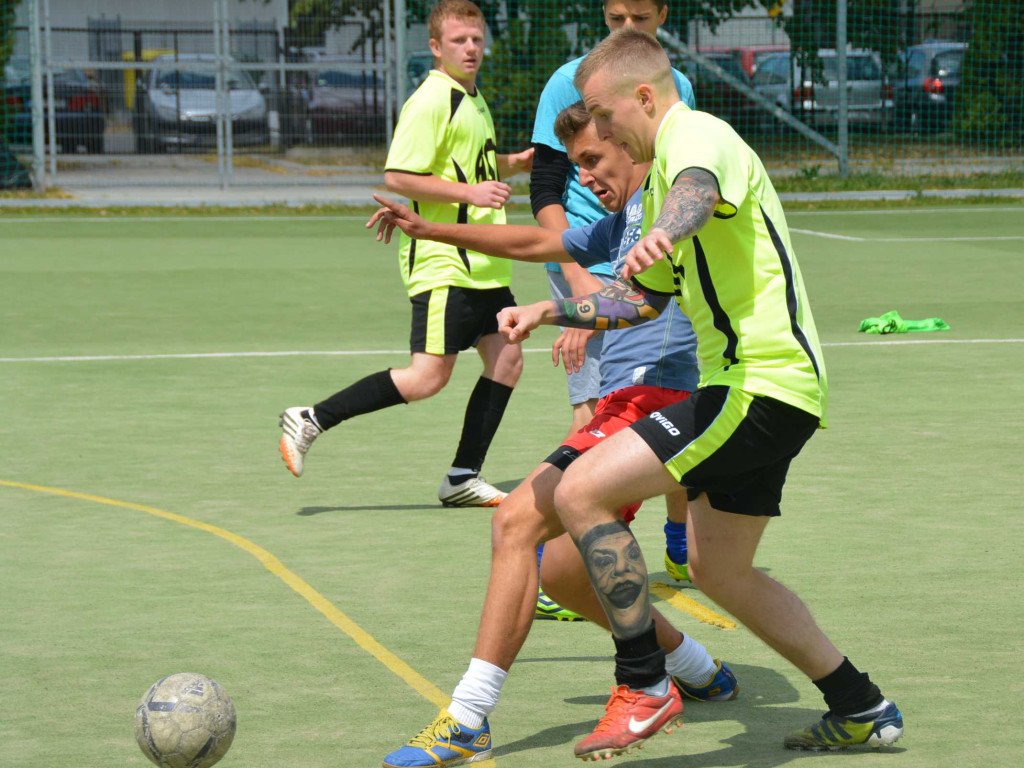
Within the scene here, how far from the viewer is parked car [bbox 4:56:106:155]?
25.6 m

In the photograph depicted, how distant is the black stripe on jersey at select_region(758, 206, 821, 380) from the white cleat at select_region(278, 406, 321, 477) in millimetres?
3683

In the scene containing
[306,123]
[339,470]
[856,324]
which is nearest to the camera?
[339,470]

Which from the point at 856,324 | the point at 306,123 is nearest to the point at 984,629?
the point at 856,324

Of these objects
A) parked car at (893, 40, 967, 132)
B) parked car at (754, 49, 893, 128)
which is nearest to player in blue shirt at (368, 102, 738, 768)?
parked car at (754, 49, 893, 128)

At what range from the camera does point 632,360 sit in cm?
510

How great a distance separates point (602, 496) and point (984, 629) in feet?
6.94

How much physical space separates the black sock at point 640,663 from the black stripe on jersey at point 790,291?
2.72 feet

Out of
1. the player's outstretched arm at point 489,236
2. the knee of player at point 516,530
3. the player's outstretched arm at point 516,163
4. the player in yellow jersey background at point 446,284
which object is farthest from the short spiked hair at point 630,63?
the player in yellow jersey background at point 446,284

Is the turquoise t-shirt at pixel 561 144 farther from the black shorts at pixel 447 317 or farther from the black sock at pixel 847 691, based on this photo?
the black sock at pixel 847 691

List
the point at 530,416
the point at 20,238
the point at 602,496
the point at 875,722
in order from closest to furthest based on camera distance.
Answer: the point at 602,496
the point at 875,722
the point at 530,416
the point at 20,238

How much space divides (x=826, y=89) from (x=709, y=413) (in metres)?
24.8

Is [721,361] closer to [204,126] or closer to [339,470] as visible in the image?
[339,470]

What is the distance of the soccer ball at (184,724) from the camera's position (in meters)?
4.23

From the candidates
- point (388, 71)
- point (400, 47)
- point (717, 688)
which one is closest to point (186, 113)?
point (388, 71)
